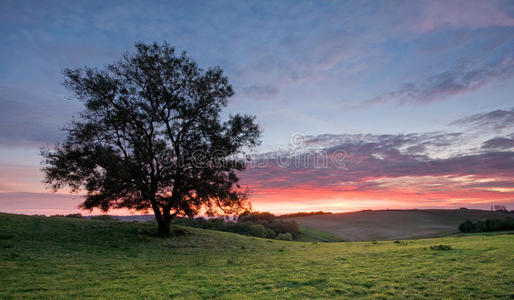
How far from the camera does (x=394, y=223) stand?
95.2m

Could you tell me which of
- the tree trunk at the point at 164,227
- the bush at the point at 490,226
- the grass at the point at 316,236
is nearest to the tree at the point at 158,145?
the tree trunk at the point at 164,227

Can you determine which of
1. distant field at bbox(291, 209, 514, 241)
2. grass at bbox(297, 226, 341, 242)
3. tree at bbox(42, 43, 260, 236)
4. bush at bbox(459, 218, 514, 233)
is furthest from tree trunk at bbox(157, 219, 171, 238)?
bush at bbox(459, 218, 514, 233)

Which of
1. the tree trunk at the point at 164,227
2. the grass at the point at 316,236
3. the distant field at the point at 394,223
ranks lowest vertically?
the grass at the point at 316,236

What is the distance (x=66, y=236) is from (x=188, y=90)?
18124 millimetres

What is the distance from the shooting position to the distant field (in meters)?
78.8

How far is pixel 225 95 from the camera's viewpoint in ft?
104

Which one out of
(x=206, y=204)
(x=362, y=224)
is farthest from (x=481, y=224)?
(x=206, y=204)

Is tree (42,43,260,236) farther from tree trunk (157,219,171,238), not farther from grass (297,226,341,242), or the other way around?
grass (297,226,341,242)

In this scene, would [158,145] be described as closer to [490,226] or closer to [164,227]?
[164,227]

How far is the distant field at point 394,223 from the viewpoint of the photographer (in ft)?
258

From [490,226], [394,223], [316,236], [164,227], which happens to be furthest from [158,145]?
[394,223]

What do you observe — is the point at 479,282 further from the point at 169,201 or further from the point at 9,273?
the point at 169,201

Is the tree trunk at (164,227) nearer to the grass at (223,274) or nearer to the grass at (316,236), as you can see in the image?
the grass at (223,274)

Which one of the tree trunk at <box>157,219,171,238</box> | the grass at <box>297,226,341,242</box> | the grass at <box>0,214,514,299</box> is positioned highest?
the tree trunk at <box>157,219,171,238</box>
